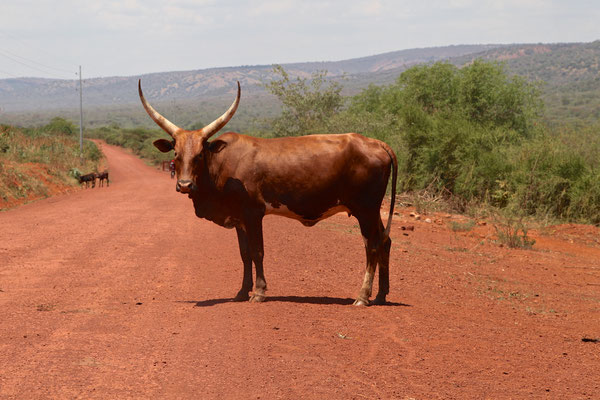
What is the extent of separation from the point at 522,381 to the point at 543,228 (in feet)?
47.7

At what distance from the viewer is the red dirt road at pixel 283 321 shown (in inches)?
193

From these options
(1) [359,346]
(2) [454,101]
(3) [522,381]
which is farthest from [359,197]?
(2) [454,101]

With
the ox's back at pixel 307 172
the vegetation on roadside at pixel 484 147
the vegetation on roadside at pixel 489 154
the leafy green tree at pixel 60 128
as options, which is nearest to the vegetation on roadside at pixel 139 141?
the leafy green tree at pixel 60 128

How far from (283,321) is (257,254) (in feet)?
4.55

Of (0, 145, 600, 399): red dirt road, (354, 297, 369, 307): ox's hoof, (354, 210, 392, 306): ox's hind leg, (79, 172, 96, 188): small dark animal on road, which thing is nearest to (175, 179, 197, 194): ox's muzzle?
(0, 145, 600, 399): red dirt road

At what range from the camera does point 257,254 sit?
781 cm

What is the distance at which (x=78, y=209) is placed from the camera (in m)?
18.7

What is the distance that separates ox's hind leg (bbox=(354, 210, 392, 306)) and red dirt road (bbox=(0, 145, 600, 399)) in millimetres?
237

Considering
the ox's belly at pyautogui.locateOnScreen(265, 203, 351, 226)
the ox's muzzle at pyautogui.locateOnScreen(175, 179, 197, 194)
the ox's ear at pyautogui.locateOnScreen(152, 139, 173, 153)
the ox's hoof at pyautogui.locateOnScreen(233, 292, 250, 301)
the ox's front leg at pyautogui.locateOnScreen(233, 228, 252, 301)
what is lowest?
the ox's hoof at pyautogui.locateOnScreen(233, 292, 250, 301)

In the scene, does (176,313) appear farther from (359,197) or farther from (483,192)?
(483,192)

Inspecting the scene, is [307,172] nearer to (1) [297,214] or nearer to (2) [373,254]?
(1) [297,214]

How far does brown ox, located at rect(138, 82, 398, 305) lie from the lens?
7766 mm

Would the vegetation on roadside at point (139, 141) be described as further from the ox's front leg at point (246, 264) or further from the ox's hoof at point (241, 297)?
the ox's hoof at point (241, 297)

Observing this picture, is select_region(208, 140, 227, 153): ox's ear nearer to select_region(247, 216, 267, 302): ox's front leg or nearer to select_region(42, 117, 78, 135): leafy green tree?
select_region(247, 216, 267, 302): ox's front leg
